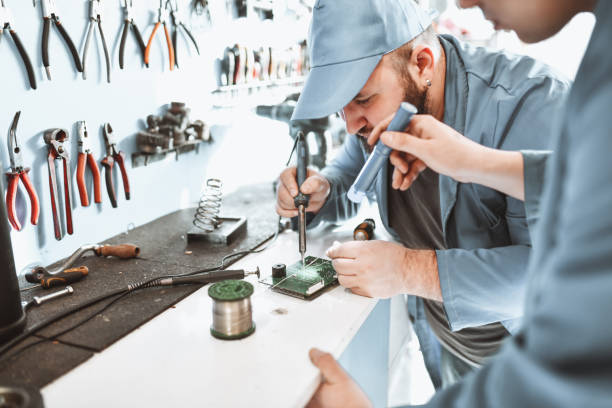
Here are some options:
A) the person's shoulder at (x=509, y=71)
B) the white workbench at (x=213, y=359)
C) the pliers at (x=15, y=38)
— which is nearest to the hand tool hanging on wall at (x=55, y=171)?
the pliers at (x=15, y=38)

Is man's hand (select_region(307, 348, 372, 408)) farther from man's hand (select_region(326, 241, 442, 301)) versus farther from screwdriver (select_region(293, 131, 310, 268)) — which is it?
screwdriver (select_region(293, 131, 310, 268))

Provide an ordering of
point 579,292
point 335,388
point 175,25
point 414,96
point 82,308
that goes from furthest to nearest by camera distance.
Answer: point 175,25, point 414,96, point 82,308, point 335,388, point 579,292

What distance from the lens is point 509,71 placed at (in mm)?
1200

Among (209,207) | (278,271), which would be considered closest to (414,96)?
(278,271)

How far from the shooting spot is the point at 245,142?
214 centimetres

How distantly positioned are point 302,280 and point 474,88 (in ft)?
2.26

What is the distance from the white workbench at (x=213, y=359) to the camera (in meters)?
0.73

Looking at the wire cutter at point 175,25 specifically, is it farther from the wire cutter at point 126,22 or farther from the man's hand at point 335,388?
the man's hand at point 335,388

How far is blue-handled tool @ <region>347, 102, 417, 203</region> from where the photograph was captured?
947mm

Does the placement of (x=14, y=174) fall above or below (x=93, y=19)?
below

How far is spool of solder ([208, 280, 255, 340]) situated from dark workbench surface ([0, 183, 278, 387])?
18 centimetres

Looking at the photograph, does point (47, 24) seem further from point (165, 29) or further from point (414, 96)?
point (414, 96)

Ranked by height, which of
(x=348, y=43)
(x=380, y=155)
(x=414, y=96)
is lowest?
(x=380, y=155)

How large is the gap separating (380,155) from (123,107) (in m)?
0.89
